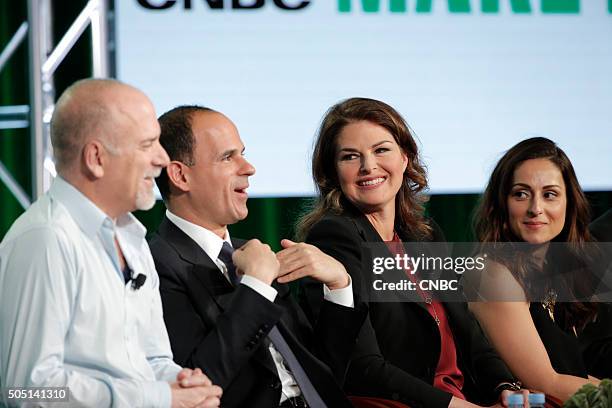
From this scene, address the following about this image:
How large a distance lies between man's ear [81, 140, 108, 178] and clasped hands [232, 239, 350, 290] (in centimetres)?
56

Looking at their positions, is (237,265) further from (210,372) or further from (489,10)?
(489,10)

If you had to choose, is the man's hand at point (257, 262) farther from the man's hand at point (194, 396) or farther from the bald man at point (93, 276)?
the man's hand at point (194, 396)

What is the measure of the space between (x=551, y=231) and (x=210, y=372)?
5.01 ft

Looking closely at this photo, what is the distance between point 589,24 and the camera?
5.29 m

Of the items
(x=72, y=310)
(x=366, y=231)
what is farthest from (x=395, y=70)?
(x=72, y=310)

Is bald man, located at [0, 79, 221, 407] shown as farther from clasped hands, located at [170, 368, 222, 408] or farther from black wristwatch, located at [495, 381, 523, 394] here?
black wristwatch, located at [495, 381, 523, 394]

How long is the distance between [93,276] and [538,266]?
1.80 metres

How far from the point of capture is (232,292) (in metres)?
2.82

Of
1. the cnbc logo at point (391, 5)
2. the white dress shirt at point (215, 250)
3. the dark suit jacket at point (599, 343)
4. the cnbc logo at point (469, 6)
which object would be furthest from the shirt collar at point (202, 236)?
the cnbc logo at point (469, 6)

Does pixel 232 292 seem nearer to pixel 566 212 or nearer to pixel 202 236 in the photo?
pixel 202 236

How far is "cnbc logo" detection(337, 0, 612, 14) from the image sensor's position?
509 cm

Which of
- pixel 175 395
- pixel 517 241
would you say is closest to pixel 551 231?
pixel 517 241

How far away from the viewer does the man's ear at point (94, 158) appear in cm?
226

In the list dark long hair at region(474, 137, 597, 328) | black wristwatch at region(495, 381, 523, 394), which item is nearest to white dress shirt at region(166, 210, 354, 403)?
black wristwatch at region(495, 381, 523, 394)
